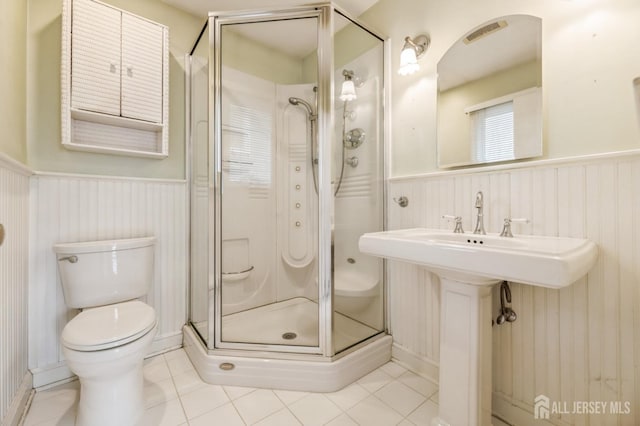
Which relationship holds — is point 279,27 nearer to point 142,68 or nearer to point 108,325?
point 142,68

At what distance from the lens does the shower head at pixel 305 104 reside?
1.77 m

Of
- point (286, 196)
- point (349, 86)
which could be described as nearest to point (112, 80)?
point (286, 196)

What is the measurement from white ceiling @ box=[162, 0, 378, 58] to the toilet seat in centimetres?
164

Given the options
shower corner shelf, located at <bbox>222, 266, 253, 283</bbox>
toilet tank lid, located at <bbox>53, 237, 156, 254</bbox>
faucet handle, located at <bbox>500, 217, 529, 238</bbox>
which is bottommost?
shower corner shelf, located at <bbox>222, 266, 253, 283</bbox>

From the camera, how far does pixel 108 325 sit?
1159 mm

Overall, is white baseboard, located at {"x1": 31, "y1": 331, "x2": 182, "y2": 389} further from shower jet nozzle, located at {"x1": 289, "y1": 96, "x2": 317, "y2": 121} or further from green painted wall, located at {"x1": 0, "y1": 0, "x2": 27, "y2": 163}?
shower jet nozzle, located at {"x1": 289, "y1": 96, "x2": 317, "y2": 121}

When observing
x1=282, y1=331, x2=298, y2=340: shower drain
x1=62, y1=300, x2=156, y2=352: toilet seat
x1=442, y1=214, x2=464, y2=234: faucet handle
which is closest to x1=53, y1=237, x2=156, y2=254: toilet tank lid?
x1=62, y1=300, x2=156, y2=352: toilet seat

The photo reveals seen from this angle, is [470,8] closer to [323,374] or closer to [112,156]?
[323,374]

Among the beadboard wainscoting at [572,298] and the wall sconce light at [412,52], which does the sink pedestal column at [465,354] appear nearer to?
the beadboard wainscoting at [572,298]

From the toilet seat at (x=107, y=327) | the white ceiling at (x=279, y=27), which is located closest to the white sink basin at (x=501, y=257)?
the toilet seat at (x=107, y=327)

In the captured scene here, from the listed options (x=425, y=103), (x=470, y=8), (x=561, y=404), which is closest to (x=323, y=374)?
(x=561, y=404)

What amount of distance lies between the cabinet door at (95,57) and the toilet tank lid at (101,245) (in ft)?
2.39

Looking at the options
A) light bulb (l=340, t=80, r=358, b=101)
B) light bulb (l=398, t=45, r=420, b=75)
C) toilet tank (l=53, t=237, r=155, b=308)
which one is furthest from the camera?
light bulb (l=340, t=80, r=358, b=101)

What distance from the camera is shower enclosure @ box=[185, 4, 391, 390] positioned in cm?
148
